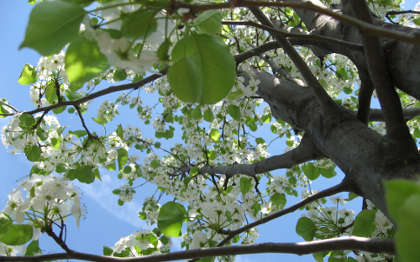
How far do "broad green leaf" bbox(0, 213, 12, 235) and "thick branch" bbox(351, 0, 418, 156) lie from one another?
5.03 ft

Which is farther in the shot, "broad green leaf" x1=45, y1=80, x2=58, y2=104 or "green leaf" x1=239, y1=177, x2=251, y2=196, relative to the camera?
"green leaf" x1=239, y1=177, x2=251, y2=196

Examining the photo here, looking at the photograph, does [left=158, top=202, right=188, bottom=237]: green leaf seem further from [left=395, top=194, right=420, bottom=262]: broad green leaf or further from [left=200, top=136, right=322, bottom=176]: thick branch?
[left=395, top=194, right=420, bottom=262]: broad green leaf

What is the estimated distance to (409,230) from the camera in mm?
310

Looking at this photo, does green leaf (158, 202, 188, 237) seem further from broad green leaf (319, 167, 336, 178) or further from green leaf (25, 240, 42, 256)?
broad green leaf (319, 167, 336, 178)

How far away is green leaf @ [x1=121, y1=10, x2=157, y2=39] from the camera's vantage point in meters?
0.71

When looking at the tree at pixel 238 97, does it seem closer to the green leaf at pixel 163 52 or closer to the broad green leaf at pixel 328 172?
the green leaf at pixel 163 52

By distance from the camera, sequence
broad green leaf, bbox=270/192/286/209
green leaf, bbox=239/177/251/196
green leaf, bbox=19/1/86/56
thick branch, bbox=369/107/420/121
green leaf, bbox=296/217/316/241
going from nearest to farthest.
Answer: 1. green leaf, bbox=19/1/86/56
2. green leaf, bbox=296/217/316/241
3. thick branch, bbox=369/107/420/121
4. broad green leaf, bbox=270/192/286/209
5. green leaf, bbox=239/177/251/196

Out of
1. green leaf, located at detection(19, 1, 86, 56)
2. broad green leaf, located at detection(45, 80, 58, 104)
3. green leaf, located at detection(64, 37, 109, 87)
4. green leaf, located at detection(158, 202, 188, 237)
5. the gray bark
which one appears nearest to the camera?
green leaf, located at detection(19, 1, 86, 56)

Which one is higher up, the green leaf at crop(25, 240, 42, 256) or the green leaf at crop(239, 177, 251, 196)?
the green leaf at crop(239, 177, 251, 196)

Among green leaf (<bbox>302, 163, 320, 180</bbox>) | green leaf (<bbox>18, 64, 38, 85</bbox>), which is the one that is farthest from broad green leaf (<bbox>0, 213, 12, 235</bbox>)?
green leaf (<bbox>302, 163, 320, 180</bbox>)

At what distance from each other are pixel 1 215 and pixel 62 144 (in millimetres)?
2257

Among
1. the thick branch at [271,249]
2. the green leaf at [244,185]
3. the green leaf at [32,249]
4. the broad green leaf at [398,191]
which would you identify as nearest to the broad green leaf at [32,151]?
the green leaf at [32,249]

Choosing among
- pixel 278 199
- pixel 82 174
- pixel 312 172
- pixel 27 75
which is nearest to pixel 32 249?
pixel 82 174

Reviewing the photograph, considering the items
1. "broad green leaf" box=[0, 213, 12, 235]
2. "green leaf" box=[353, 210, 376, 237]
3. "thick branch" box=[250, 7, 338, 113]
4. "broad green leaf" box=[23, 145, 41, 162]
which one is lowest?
"green leaf" box=[353, 210, 376, 237]
